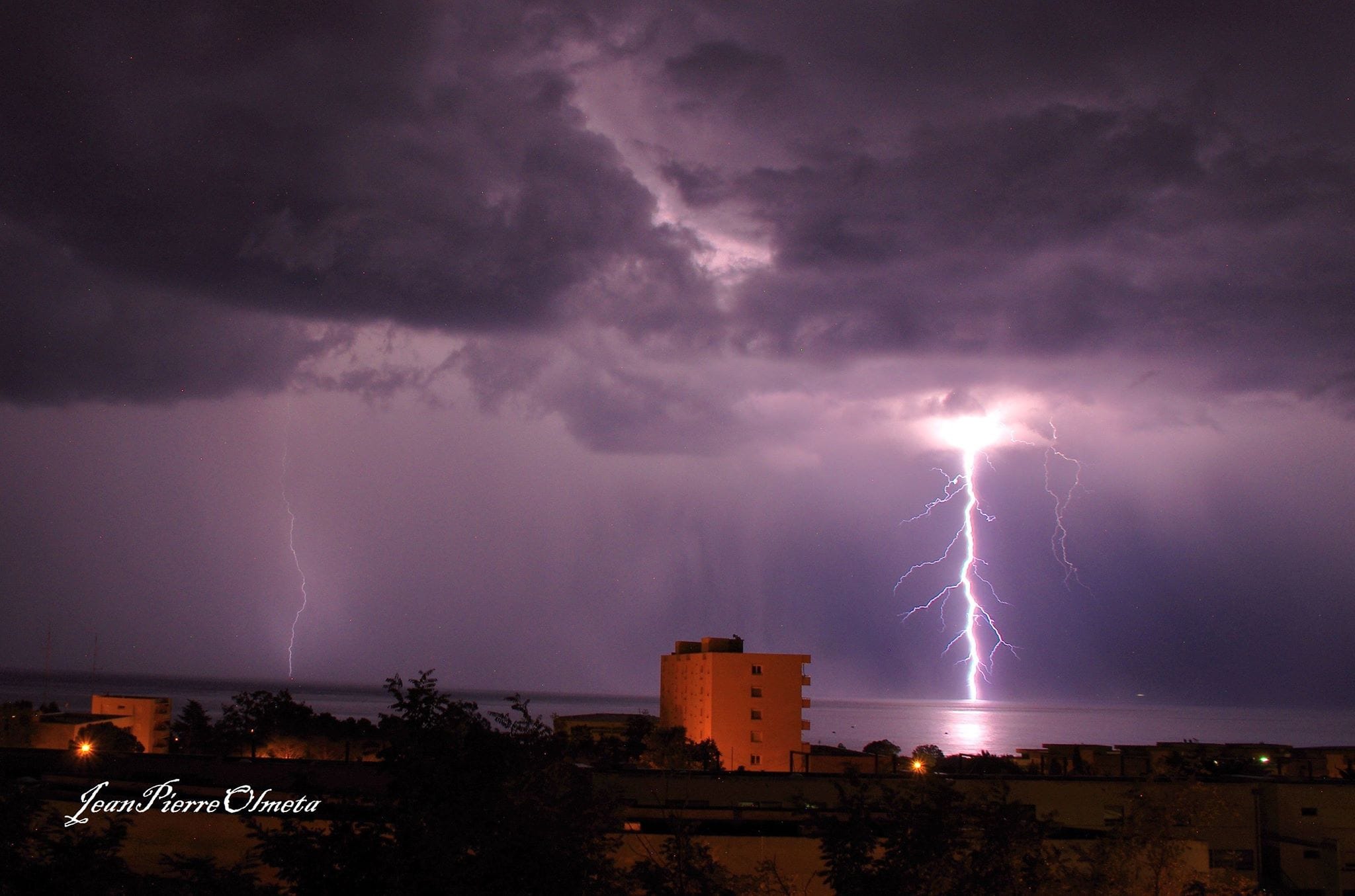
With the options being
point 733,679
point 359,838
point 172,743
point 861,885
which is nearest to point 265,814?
point 359,838

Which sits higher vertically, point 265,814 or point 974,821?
point 974,821

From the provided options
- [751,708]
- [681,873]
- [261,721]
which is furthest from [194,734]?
[681,873]

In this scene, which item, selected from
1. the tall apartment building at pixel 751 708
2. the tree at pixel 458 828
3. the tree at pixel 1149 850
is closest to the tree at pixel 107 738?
the tall apartment building at pixel 751 708

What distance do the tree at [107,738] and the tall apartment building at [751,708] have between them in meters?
27.7

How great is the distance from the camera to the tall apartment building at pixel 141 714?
61344 mm

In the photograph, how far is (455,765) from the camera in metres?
9.56

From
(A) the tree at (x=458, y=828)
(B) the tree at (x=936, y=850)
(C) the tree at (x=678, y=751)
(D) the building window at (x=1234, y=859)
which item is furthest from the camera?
(C) the tree at (x=678, y=751)

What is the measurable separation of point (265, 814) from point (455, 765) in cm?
986

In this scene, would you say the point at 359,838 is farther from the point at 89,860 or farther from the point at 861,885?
the point at 861,885

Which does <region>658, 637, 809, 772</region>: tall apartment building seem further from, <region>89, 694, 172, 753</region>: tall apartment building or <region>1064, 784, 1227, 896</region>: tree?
<region>1064, 784, 1227, 896</region>: tree

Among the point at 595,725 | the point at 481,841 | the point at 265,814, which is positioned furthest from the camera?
the point at 595,725

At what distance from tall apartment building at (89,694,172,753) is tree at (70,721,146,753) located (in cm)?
769

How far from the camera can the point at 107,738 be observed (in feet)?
158

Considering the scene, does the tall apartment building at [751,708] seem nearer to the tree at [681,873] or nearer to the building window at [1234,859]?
the building window at [1234,859]
